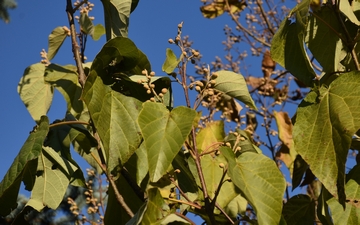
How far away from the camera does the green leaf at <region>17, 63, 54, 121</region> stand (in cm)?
194

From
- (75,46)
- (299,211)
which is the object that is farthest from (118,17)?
(299,211)

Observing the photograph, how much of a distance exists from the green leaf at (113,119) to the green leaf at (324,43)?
569 mm

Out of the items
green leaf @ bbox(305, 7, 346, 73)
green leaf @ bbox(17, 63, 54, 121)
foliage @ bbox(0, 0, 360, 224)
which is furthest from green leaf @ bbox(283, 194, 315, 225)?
green leaf @ bbox(17, 63, 54, 121)

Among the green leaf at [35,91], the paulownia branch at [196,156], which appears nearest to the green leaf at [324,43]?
the paulownia branch at [196,156]

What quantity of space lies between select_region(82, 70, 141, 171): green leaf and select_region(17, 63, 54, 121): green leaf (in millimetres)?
562

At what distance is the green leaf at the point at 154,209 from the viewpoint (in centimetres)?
115

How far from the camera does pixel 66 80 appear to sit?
5.87ft

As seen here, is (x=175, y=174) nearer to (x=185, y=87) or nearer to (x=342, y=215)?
(x=185, y=87)

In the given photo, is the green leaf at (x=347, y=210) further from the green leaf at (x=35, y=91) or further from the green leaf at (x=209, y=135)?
the green leaf at (x=35, y=91)

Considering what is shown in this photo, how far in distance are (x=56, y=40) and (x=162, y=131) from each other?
962mm

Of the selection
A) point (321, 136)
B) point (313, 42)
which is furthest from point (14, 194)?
point (313, 42)

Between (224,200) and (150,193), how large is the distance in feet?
1.57

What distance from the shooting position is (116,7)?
63.6 inches

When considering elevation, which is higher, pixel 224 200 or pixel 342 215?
pixel 224 200
